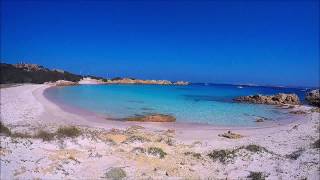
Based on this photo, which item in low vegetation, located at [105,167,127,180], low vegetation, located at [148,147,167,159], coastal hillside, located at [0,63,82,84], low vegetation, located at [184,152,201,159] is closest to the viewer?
low vegetation, located at [105,167,127,180]

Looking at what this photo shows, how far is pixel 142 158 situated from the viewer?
35.7ft

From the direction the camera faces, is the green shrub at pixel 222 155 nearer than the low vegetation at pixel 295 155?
Yes

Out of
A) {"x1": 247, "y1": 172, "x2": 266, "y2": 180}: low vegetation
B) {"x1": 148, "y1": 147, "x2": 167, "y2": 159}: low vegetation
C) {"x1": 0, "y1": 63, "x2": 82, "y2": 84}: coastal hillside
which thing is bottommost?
{"x1": 247, "y1": 172, "x2": 266, "y2": 180}: low vegetation

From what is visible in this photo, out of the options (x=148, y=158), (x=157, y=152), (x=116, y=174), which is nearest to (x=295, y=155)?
(x=157, y=152)

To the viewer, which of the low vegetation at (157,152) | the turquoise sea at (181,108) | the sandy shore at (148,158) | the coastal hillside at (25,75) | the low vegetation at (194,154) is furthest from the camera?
the coastal hillside at (25,75)

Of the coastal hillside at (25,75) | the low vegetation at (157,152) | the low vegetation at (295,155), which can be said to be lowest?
the low vegetation at (295,155)

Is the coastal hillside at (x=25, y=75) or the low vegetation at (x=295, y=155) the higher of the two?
the coastal hillside at (x=25, y=75)

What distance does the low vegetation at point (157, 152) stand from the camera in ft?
37.1

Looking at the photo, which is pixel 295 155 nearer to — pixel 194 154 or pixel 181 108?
pixel 194 154

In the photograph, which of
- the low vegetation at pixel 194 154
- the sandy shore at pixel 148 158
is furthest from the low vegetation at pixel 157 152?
the low vegetation at pixel 194 154

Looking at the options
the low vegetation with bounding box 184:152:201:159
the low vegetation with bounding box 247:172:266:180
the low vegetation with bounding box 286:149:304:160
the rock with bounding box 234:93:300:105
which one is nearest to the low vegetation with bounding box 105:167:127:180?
the low vegetation with bounding box 184:152:201:159

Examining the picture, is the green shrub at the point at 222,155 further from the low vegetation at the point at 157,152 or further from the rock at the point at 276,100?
the rock at the point at 276,100

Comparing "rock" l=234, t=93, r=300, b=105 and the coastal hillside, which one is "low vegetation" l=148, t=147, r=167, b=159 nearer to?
"rock" l=234, t=93, r=300, b=105

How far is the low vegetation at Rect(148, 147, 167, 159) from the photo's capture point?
37.1 ft
